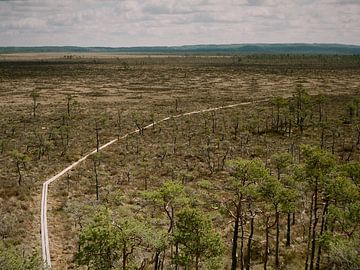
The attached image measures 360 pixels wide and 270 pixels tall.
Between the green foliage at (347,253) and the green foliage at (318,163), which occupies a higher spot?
Answer: the green foliage at (318,163)

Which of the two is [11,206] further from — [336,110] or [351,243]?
[336,110]

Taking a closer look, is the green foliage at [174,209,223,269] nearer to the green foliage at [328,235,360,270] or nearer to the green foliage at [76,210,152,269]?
the green foliage at [76,210,152,269]

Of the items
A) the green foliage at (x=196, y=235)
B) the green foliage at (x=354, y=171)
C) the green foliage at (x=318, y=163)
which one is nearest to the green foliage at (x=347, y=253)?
the green foliage at (x=318, y=163)

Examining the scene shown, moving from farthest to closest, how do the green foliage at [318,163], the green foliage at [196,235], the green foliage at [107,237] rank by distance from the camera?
the green foliage at [318,163] → the green foliage at [196,235] → the green foliage at [107,237]

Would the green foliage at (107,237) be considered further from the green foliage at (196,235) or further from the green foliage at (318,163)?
the green foliage at (318,163)

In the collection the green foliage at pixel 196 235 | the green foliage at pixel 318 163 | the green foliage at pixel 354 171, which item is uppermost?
the green foliage at pixel 318 163

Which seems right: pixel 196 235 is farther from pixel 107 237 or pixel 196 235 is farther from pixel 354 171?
pixel 354 171

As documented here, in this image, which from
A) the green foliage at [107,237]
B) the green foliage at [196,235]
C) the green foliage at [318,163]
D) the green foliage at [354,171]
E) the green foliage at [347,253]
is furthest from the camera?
the green foliage at [354,171]

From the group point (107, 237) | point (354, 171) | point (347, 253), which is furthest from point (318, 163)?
point (107, 237)

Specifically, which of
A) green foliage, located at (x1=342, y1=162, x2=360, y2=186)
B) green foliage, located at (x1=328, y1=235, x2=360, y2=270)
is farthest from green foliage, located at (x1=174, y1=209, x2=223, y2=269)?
green foliage, located at (x1=342, y1=162, x2=360, y2=186)

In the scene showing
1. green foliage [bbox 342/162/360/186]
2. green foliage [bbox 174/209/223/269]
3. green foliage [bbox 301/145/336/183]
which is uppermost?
green foliage [bbox 301/145/336/183]

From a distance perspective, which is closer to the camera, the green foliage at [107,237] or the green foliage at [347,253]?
the green foliage at [347,253]

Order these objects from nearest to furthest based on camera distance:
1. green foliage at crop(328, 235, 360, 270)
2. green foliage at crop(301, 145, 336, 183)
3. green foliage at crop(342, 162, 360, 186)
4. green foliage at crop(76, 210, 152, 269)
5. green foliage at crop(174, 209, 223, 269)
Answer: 1. green foliage at crop(328, 235, 360, 270)
2. green foliage at crop(76, 210, 152, 269)
3. green foliage at crop(174, 209, 223, 269)
4. green foliage at crop(301, 145, 336, 183)
5. green foliage at crop(342, 162, 360, 186)

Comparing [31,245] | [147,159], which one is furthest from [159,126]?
[31,245]
